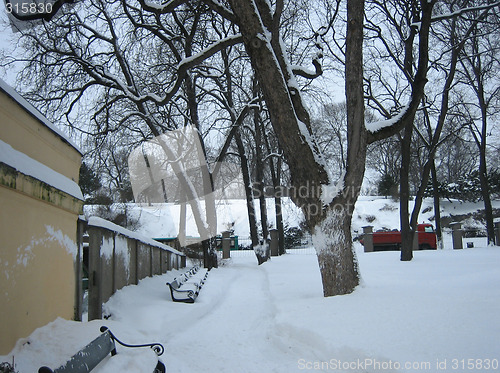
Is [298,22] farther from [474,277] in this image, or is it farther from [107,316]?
[107,316]

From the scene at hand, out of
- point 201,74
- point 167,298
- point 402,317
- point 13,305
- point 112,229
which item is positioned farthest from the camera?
point 201,74

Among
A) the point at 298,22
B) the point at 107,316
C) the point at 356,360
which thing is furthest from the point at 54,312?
the point at 298,22

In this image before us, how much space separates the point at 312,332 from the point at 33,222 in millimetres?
3441

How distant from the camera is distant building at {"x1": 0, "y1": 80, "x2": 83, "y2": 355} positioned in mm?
3391

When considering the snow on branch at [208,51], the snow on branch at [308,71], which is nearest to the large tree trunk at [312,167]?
the snow on branch at [208,51]

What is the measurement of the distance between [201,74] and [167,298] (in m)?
10.4

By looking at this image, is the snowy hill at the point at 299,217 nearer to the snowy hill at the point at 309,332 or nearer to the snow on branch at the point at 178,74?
the snow on branch at the point at 178,74

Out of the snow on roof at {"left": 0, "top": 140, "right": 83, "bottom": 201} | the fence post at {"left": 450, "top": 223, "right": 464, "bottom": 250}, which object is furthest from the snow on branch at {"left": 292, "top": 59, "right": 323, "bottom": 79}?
the fence post at {"left": 450, "top": 223, "right": 464, "bottom": 250}

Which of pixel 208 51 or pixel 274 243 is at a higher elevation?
pixel 208 51

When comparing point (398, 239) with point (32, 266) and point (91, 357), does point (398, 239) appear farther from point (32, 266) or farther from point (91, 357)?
point (91, 357)

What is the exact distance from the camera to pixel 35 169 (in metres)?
3.96

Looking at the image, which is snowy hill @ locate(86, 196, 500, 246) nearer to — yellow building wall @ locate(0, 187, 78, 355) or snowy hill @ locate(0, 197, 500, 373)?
snowy hill @ locate(0, 197, 500, 373)

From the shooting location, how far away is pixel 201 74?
1680cm

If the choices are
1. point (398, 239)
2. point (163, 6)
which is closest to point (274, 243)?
point (398, 239)
